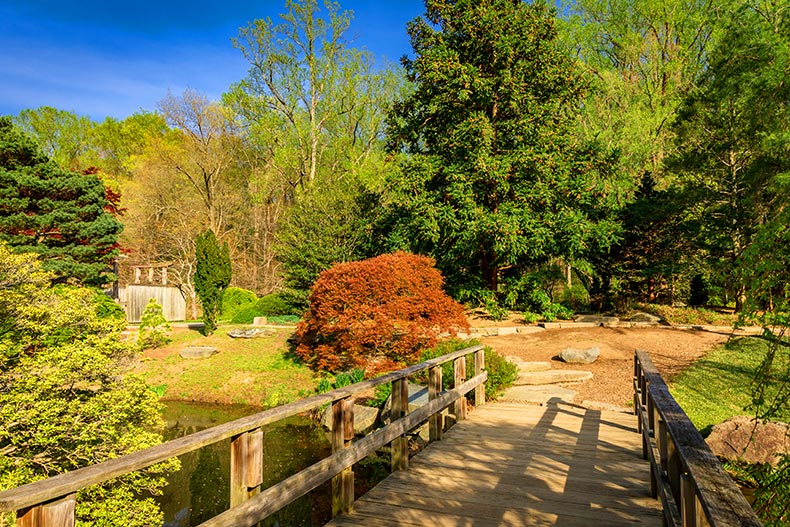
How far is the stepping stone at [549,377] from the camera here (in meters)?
10.2

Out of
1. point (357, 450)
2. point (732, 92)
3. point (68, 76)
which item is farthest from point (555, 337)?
point (68, 76)

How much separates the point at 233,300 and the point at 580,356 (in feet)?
62.4

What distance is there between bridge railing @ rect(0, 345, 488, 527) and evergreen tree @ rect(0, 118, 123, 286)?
17.5 meters

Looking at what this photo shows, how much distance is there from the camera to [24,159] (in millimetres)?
18328

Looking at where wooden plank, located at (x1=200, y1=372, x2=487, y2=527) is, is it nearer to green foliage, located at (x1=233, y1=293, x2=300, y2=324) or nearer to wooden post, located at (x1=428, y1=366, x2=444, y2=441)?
wooden post, located at (x1=428, y1=366, x2=444, y2=441)

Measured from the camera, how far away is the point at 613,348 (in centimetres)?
1308

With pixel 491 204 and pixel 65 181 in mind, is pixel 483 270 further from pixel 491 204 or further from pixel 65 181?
pixel 65 181

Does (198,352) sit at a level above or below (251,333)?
below

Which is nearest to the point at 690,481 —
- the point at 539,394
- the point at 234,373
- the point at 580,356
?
the point at 539,394

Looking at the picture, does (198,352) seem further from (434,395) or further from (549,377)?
(434,395)

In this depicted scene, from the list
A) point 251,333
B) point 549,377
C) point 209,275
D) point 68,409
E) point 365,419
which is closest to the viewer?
point 68,409

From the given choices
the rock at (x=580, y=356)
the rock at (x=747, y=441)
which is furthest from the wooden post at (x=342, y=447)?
the rock at (x=580, y=356)

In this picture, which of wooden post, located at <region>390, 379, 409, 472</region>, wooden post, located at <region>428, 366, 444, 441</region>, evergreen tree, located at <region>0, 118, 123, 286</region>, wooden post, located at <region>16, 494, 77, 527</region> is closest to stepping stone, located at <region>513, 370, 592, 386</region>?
wooden post, located at <region>428, 366, 444, 441</region>

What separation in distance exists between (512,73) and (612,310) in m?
9.73
